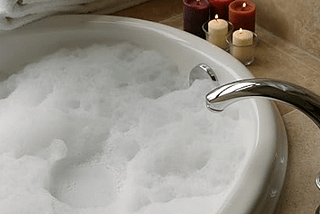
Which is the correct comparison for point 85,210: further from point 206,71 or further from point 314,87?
point 314,87

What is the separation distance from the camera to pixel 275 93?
93 cm

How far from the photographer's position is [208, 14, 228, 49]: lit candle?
1547 millimetres

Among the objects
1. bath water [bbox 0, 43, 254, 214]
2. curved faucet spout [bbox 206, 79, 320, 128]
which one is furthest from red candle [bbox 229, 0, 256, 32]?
curved faucet spout [bbox 206, 79, 320, 128]

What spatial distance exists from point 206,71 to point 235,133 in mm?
246

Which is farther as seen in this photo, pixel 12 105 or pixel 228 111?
pixel 12 105

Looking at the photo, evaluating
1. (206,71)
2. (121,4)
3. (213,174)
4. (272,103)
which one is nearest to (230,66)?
(206,71)

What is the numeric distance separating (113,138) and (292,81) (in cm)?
53

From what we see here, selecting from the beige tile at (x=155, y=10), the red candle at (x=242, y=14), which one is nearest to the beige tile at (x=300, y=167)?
the red candle at (x=242, y=14)

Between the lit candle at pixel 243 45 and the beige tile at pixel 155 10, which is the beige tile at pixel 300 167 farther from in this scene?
the beige tile at pixel 155 10

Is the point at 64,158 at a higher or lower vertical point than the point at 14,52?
lower

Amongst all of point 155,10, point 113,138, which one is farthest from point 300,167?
point 155,10

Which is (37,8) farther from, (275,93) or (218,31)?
(275,93)

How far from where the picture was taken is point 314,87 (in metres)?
1.39

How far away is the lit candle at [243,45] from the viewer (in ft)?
4.93
